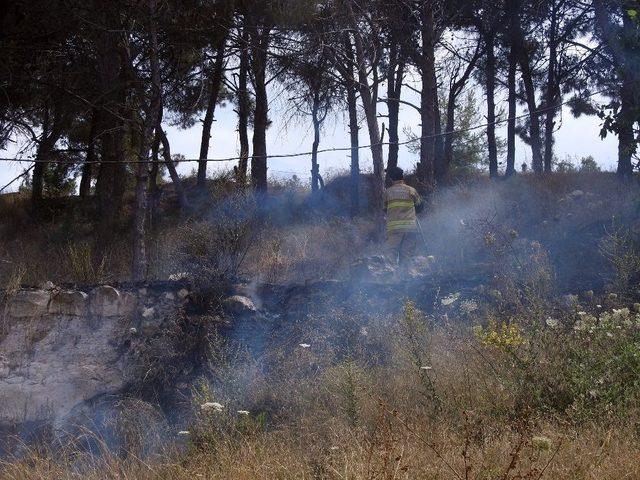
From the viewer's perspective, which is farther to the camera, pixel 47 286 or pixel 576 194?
pixel 576 194

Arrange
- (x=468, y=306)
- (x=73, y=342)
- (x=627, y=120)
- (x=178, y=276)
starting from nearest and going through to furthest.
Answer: (x=468, y=306)
(x=73, y=342)
(x=627, y=120)
(x=178, y=276)

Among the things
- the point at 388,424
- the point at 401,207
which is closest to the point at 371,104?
the point at 401,207

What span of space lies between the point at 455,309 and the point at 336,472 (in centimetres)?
440

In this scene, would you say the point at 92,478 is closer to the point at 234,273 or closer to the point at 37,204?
the point at 234,273

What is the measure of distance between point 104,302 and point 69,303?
412mm

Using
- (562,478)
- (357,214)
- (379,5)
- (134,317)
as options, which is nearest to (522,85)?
(357,214)

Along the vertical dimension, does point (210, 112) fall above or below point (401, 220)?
above

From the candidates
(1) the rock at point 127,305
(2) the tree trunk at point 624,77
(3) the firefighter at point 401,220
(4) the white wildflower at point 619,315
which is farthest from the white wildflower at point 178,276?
(2) the tree trunk at point 624,77

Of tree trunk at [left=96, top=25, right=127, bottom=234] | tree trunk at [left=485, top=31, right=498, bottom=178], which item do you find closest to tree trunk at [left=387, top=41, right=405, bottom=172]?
tree trunk at [left=485, top=31, right=498, bottom=178]

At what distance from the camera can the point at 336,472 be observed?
409 centimetres

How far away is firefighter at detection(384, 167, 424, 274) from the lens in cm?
980

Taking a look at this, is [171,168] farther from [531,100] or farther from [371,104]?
[531,100]

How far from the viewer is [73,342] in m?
8.18

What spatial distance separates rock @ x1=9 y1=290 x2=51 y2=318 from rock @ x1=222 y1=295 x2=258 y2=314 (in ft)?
6.98
